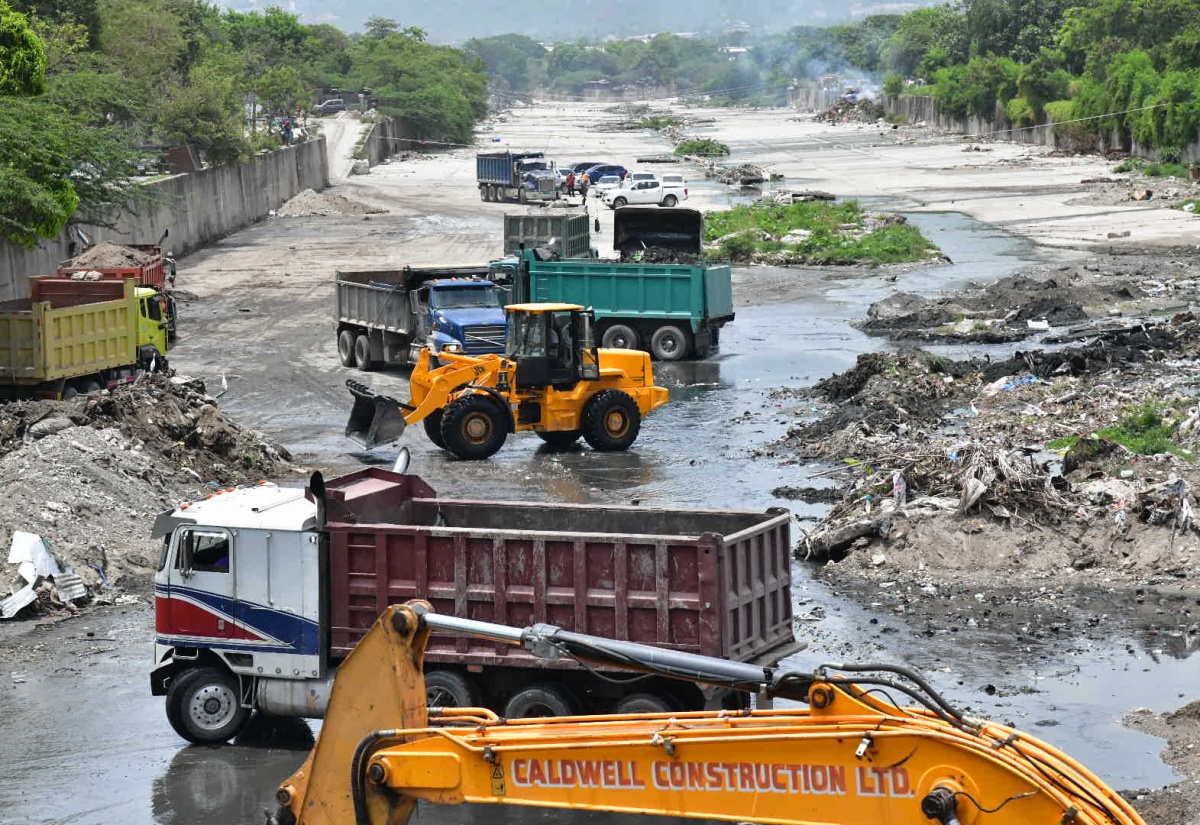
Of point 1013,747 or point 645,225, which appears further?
Answer: point 645,225

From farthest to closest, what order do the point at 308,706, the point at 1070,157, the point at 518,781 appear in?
the point at 1070,157 < the point at 308,706 < the point at 518,781

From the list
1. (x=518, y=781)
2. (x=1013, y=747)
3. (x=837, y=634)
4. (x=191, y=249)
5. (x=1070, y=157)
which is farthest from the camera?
(x=1070, y=157)

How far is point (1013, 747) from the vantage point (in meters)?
7.41

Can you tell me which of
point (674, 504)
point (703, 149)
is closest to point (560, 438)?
point (674, 504)

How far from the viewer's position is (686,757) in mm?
8062

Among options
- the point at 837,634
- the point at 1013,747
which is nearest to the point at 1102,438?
the point at 837,634

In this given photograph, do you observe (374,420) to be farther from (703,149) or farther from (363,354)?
(703,149)

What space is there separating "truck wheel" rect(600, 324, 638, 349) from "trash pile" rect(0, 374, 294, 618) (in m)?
11.0

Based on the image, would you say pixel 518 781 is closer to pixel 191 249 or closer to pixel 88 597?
pixel 88 597

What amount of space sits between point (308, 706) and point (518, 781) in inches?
182

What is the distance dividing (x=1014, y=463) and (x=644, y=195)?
51694 mm

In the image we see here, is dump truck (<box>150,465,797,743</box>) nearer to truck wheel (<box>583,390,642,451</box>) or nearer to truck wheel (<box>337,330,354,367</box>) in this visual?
truck wheel (<box>583,390,642,451</box>)

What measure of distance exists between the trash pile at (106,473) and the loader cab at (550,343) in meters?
3.87

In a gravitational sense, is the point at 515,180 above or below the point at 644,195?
above
